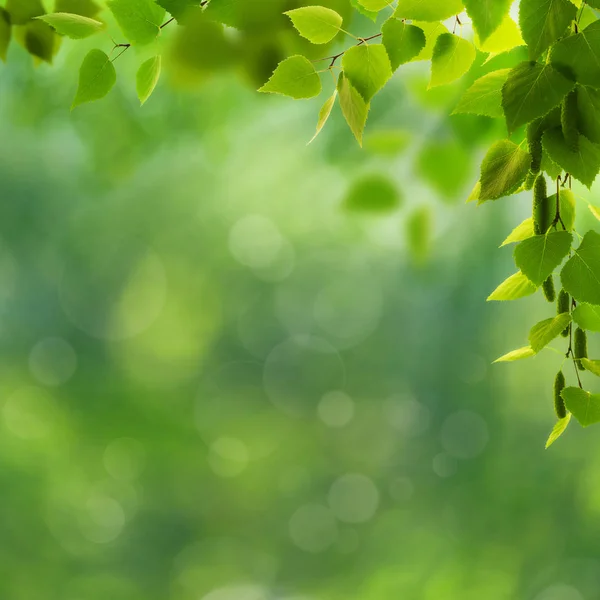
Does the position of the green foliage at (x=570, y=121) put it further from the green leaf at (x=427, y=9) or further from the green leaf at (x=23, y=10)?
the green leaf at (x=23, y=10)

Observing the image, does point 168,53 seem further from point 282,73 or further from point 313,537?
point 313,537

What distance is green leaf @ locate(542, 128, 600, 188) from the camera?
0.22 m

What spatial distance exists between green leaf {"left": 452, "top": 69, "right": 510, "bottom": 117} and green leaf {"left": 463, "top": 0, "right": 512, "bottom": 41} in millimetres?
25

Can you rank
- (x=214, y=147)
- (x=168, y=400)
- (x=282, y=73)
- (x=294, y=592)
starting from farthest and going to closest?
(x=168, y=400), (x=294, y=592), (x=214, y=147), (x=282, y=73)

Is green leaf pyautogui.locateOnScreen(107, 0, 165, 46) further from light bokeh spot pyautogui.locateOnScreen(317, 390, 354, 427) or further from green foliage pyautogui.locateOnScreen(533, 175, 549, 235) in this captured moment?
light bokeh spot pyautogui.locateOnScreen(317, 390, 354, 427)

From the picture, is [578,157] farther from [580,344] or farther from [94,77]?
[94,77]

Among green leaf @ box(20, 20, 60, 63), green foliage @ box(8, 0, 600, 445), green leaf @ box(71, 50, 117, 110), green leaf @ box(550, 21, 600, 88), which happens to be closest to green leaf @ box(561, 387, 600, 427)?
green foliage @ box(8, 0, 600, 445)

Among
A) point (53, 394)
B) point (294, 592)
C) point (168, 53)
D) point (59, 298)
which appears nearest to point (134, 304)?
point (59, 298)

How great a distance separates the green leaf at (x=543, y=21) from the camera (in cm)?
20

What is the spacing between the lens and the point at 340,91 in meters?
0.25

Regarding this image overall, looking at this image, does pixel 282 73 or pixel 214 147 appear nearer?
pixel 282 73

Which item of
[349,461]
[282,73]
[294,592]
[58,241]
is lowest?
[294,592]

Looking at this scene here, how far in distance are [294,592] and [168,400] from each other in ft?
2.00

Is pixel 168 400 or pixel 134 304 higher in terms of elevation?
pixel 134 304
